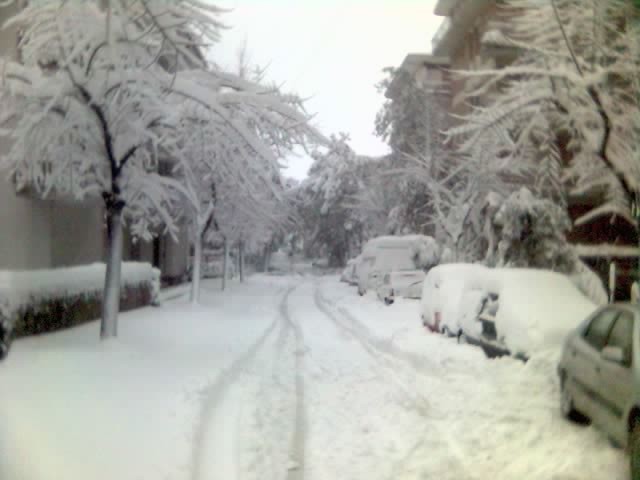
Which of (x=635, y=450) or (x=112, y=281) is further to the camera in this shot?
(x=112, y=281)

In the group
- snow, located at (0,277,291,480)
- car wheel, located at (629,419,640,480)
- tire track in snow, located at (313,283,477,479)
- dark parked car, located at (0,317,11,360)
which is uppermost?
dark parked car, located at (0,317,11,360)

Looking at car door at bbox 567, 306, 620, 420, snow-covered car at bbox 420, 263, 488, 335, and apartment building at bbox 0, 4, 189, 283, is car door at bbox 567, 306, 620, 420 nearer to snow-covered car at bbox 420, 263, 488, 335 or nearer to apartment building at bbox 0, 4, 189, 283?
snow-covered car at bbox 420, 263, 488, 335

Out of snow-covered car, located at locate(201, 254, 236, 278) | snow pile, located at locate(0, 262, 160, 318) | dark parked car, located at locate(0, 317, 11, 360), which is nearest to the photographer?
dark parked car, located at locate(0, 317, 11, 360)

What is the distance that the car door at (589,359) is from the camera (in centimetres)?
661

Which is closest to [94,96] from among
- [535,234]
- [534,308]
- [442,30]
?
[534,308]

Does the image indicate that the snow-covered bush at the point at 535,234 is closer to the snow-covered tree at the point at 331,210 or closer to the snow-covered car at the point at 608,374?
the snow-covered car at the point at 608,374

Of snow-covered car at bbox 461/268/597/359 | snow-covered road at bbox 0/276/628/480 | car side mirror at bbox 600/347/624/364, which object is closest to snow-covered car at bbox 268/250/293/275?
snow-covered road at bbox 0/276/628/480

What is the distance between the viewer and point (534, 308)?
10008 millimetres

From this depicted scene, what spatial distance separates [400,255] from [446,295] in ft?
39.3

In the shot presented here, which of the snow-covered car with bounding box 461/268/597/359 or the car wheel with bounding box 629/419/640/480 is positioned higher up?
the snow-covered car with bounding box 461/268/597/359

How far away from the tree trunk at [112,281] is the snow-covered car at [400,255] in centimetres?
1387

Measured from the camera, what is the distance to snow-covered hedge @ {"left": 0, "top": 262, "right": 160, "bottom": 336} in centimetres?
1067

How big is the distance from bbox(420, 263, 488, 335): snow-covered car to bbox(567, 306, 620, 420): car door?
4.83 meters

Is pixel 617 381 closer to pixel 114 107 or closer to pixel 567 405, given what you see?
pixel 567 405
